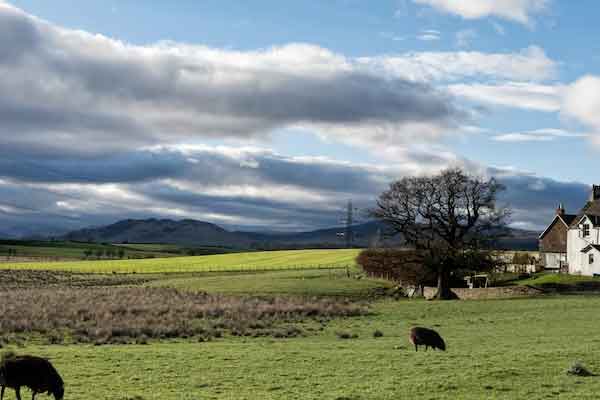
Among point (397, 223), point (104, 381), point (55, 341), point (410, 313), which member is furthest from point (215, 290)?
point (104, 381)

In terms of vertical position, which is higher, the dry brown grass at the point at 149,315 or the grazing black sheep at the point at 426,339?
the grazing black sheep at the point at 426,339

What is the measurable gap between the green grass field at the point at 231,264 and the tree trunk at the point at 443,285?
156ft

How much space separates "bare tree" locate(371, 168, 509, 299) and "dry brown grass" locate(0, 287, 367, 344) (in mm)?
14366

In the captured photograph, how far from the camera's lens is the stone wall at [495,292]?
71.3 meters

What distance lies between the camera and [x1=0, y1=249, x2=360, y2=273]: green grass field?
129000mm

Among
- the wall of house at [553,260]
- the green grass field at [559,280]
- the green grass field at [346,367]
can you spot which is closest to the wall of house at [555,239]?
the wall of house at [553,260]

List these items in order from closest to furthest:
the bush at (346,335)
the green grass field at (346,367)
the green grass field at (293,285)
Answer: the green grass field at (346,367) < the bush at (346,335) < the green grass field at (293,285)

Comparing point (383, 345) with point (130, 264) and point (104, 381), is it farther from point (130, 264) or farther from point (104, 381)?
point (130, 264)

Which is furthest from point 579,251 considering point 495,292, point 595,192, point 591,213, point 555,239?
point 495,292

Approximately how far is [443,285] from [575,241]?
92.3ft

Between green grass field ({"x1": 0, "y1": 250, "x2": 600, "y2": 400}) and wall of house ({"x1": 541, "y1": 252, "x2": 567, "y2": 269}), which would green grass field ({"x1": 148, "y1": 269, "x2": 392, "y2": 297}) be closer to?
green grass field ({"x1": 0, "y1": 250, "x2": 600, "y2": 400})

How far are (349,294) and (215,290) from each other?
50.9ft

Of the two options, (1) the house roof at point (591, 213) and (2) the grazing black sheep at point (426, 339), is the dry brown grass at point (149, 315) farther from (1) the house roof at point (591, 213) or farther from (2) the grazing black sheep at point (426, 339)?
(1) the house roof at point (591, 213)

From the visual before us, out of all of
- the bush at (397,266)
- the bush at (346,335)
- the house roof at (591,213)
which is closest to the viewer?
the bush at (346,335)
